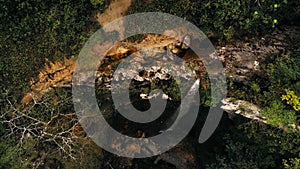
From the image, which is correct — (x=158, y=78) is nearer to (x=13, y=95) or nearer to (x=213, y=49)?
(x=213, y=49)

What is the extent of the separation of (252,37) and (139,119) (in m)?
3.78

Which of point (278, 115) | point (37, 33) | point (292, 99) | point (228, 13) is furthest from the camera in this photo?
point (37, 33)

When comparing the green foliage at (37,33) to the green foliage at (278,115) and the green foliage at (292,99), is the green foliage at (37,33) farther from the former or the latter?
the green foliage at (292,99)

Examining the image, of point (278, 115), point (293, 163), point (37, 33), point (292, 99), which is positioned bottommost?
point (293, 163)

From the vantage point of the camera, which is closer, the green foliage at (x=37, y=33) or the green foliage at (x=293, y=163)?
the green foliage at (x=293, y=163)

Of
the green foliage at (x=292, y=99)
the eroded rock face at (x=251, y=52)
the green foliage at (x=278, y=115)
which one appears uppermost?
the eroded rock face at (x=251, y=52)

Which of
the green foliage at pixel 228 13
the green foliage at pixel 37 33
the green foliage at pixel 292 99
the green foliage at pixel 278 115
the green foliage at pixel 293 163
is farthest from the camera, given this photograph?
the green foliage at pixel 37 33

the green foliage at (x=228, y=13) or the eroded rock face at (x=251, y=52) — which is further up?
the green foliage at (x=228, y=13)

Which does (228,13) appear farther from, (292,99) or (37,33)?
(37,33)

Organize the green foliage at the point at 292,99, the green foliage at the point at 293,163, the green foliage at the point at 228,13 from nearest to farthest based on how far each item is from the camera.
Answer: the green foliage at the point at 292,99, the green foliage at the point at 293,163, the green foliage at the point at 228,13

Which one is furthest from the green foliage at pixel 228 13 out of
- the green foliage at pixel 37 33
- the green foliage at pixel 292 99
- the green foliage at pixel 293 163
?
the green foliage at pixel 293 163

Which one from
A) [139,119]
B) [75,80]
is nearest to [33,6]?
[75,80]

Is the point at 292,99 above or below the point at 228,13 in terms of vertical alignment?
below

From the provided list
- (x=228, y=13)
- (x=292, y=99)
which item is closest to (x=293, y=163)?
(x=292, y=99)
